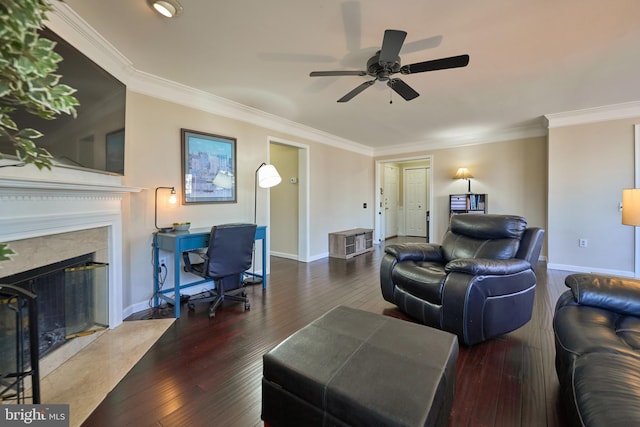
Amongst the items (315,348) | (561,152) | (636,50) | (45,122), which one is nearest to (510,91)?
(636,50)

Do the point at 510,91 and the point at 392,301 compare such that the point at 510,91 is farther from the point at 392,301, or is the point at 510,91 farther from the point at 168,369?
the point at 168,369

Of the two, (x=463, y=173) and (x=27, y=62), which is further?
(x=463, y=173)

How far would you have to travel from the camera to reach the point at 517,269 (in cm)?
211

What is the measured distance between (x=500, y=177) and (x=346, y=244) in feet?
10.7

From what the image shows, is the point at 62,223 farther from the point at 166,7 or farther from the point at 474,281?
the point at 474,281

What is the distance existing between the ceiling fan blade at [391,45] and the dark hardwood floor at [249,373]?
90.0 inches

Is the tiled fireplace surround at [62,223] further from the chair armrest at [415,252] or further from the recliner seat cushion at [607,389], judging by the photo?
the chair armrest at [415,252]

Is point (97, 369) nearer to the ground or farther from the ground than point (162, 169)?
nearer to the ground

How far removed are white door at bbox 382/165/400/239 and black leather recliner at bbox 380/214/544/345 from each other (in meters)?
4.93

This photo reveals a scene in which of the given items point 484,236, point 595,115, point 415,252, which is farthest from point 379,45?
point 595,115

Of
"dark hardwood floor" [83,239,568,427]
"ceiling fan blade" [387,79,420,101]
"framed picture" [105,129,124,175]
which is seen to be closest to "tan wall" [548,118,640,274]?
"dark hardwood floor" [83,239,568,427]

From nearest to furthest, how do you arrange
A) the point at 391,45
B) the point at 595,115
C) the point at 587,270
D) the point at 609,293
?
the point at 609,293, the point at 391,45, the point at 595,115, the point at 587,270

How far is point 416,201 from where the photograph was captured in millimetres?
8359

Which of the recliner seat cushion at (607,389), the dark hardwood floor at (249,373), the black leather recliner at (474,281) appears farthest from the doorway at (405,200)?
the recliner seat cushion at (607,389)
